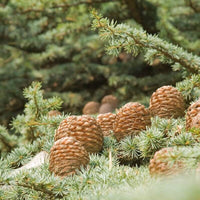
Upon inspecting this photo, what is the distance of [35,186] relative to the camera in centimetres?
54

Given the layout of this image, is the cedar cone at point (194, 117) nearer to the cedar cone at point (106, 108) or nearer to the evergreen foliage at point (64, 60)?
the cedar cone at point (106, 108)

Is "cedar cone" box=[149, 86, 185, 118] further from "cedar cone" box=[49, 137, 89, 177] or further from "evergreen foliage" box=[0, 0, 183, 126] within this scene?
"evergreen foliage" box=[0, 0, 183, 126]

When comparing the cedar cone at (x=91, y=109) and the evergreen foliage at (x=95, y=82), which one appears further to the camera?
the cedar cone at (x=91, y=109)

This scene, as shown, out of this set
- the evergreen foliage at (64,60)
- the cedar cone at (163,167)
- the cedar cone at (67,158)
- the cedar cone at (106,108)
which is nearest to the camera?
the cedar cone at (163,167)

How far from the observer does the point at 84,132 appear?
28.6 inches

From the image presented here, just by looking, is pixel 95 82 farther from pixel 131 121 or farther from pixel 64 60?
pixel 131 121

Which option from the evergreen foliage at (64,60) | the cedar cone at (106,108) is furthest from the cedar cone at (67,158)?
the evergreen foliage at (64,60)

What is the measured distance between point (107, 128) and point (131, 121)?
102 millimetres

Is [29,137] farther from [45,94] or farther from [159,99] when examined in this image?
[45,94]

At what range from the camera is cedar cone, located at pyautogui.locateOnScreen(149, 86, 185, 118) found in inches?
32.0

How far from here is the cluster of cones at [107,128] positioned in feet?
2.08

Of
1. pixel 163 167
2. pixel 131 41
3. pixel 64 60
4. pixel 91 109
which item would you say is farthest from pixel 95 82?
pixel 163 167

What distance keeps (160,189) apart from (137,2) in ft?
4.71

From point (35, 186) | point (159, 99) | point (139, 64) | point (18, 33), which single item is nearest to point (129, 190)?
point (35, 186)
